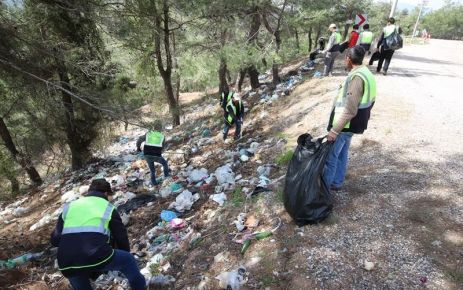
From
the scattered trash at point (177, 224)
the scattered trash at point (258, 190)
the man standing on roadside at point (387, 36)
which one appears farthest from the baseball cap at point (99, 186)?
the man standing on roadside at point (387, 36)

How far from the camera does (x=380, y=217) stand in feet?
12.4

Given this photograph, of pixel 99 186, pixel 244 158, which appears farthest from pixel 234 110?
pixel 99 186

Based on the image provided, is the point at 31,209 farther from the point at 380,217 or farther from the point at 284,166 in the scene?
the point at 380,217

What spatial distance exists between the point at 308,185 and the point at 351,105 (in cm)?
94

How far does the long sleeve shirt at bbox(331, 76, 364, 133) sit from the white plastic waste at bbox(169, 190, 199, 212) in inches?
118

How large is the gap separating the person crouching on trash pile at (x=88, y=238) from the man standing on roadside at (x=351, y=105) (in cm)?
227

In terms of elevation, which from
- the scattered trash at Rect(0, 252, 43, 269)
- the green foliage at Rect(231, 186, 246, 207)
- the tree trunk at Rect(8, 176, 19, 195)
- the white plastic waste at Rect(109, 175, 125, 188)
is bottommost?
the tree trunk at Rect(8, 176, 19, 195)

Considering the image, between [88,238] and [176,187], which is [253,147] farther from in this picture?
[88,238]

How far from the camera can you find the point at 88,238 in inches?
106

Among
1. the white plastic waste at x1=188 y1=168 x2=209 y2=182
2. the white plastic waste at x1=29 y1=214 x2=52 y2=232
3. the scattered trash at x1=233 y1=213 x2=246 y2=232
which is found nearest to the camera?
the scattered trash at x1=233 y1=213 x2=246 y2=232

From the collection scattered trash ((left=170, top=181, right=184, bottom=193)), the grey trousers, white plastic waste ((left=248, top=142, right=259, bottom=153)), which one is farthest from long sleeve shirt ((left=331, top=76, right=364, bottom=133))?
the grey trousers

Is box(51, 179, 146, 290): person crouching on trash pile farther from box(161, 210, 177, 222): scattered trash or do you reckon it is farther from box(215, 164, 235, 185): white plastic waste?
box(215, 164, 235, 185): white plastic waste

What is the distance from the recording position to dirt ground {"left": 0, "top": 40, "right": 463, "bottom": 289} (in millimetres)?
3102

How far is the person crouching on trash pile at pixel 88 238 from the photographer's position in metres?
2.69
